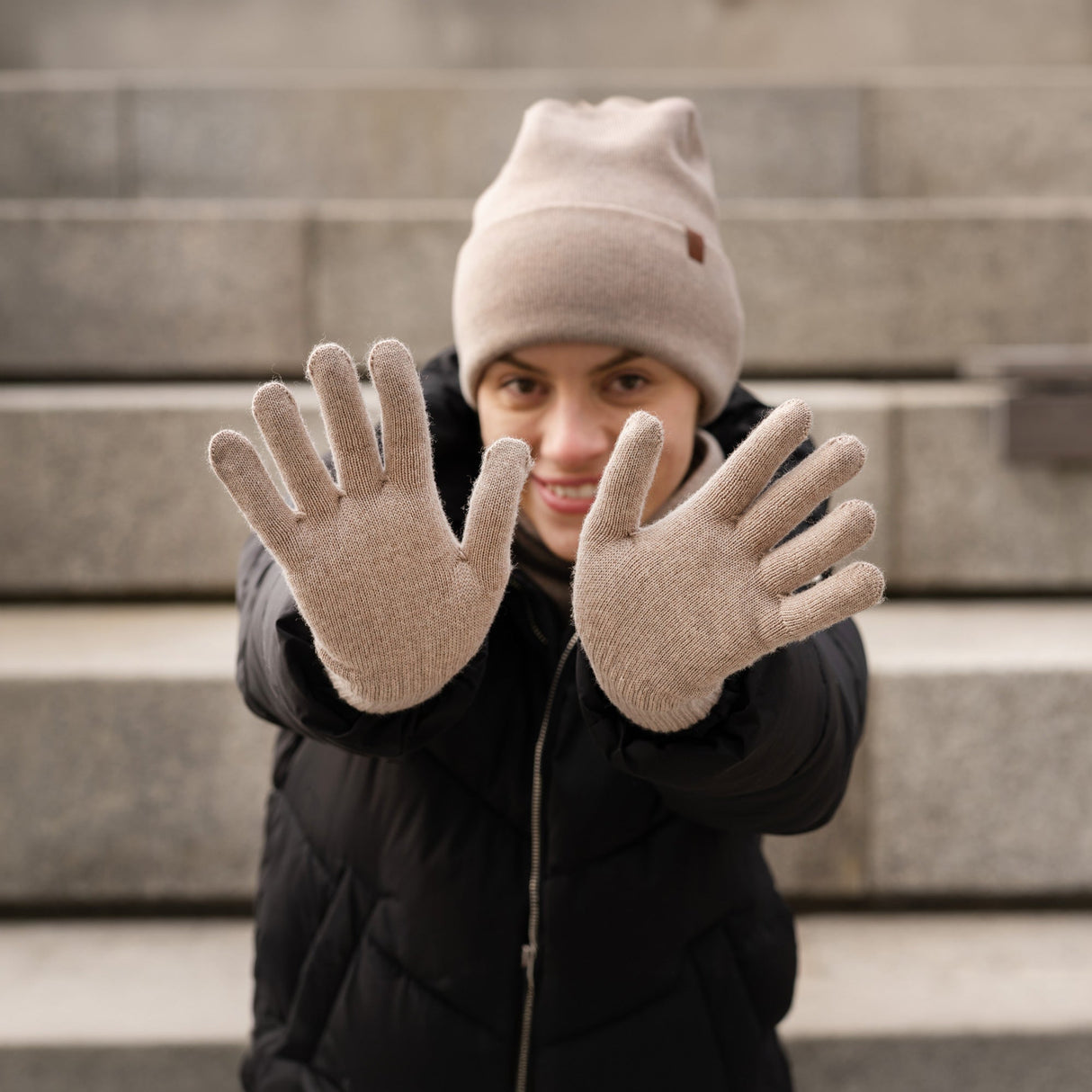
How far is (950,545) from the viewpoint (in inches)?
75.5

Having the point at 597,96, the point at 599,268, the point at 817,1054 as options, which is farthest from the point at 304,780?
the point at 597,96

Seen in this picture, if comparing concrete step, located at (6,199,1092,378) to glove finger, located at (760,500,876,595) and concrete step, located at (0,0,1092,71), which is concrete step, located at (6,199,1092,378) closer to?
concrete step, located at (0,0,1092,71)

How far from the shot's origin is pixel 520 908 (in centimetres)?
100

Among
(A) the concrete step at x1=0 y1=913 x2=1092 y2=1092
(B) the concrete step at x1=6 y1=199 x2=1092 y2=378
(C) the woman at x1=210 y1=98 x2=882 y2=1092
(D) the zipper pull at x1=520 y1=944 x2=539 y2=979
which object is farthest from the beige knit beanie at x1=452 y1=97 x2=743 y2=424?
(B) the concrete step at x1=6 y1=199 x2=1092 y2=378

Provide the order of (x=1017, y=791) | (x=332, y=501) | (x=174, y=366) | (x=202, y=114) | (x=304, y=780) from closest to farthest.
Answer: (x=332, y=501), (x=304, y=780), (x=1017, y=791), (x=174, y=366), (x=202, y=114)

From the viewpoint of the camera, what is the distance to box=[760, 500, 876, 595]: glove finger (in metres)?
0.75

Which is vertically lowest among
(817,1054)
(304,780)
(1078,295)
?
(817,1054)

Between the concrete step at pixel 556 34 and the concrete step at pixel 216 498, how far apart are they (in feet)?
4.98

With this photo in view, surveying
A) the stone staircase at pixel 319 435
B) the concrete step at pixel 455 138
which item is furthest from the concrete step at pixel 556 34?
the concrete step at pixel 455 138

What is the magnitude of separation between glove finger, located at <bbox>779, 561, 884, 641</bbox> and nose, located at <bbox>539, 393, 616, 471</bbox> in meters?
0.28

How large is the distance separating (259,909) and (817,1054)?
0.73 meters

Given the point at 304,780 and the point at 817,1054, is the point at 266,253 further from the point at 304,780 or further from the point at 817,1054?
the point at 817,1054

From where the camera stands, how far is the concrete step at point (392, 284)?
2113 millimetres

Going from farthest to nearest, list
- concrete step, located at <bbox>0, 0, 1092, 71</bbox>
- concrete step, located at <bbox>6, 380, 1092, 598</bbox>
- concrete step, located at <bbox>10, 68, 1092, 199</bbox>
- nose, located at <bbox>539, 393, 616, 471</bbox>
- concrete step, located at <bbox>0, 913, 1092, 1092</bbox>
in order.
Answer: concrete step, located at <bbox>0, 0, 1092, 71</bbox> < concrete step, located at <bbox>10, 68, 1092, 199</bbox> < concrete step, located at <bbox>6, 380, 1092, 598</bbox> < concrete step, located at <bbox>0, 913, 1092, 1092</bbox> < nose, located at <bbox>539, 393, 616, 471</bbox>
